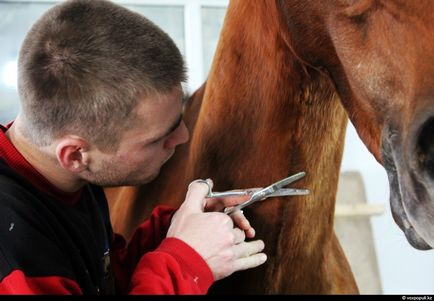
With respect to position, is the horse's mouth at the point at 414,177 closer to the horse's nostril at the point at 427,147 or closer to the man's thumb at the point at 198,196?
the horse's nostril at the point at 427,147

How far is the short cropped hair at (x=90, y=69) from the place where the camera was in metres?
0.42

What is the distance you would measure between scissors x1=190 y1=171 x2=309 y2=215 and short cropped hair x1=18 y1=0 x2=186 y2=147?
13 cm

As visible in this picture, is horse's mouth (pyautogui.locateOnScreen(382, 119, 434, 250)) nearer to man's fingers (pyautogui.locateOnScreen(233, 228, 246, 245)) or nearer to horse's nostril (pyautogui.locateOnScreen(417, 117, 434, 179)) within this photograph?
horse's nostril (pyautogui.locateOnScreen(417, 117, 434, 179))

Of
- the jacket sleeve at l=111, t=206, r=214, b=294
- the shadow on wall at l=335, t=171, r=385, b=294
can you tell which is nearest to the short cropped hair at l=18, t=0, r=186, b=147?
the jacket sleeve at l=111, t=206, r=214, b=294

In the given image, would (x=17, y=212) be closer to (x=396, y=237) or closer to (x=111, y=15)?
(x=111, y=15)

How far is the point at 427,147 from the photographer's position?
1.24 ft

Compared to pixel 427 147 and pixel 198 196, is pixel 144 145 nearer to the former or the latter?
Result: pixel 198 196

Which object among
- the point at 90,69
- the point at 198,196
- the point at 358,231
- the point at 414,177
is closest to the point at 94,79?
the point at 90,69

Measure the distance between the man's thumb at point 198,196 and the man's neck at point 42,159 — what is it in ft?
0.36

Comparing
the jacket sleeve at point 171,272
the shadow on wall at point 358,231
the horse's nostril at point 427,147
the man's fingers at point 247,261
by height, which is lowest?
the shadow on wall at point 358,231

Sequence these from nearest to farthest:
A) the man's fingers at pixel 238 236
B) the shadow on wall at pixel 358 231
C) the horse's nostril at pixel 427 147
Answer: the horse's nostril at pixel 427 147, the man's fingers at pixel 238 236, the shadow on wall at pixel 358 231

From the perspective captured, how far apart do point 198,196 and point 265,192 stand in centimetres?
8

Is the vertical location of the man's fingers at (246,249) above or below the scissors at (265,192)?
below

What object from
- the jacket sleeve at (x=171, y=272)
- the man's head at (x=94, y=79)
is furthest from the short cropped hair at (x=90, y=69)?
the jacket sleeve at (x=171, y=272)
